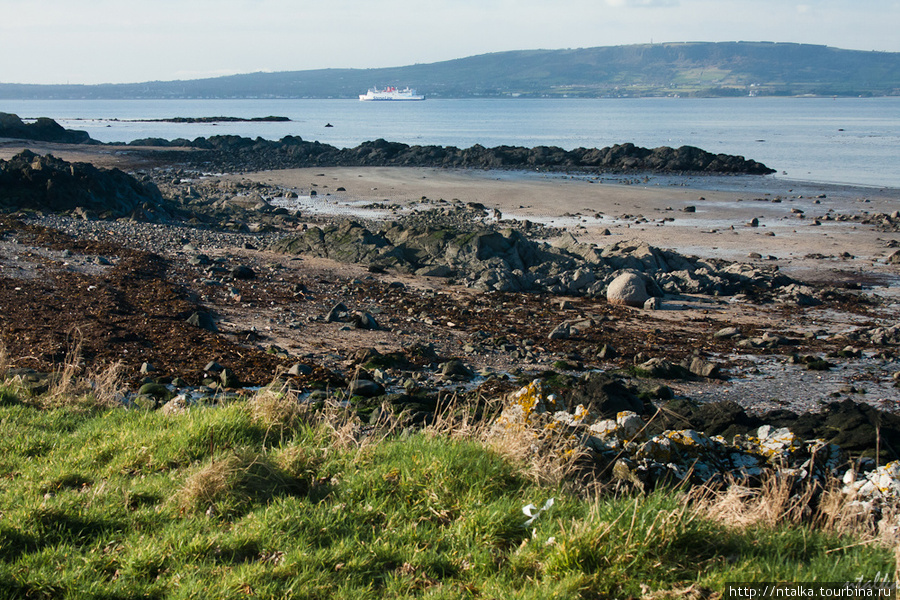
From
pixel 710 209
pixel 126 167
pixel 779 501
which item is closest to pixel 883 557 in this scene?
pixel 779 501

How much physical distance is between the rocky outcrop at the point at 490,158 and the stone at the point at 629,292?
92.7 feet

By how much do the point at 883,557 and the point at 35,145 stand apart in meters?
50.1

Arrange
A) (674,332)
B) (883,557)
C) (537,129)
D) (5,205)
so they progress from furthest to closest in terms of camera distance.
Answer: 1. (537,129)
2. (5,205)
3. (674,332)
4. (883,557)

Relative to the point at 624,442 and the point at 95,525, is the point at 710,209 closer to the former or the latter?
the point at 624,442

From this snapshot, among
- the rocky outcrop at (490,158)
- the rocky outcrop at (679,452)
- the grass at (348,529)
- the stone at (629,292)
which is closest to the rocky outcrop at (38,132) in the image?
the rocky outcrop at (490,158)

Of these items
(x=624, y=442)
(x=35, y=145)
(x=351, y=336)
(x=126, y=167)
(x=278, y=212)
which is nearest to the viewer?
(x=624, y=442)

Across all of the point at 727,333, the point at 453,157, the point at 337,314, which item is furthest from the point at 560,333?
the point at 453,157

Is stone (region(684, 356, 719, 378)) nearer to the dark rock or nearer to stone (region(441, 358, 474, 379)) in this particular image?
the dark rock

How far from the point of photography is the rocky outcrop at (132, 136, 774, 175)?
41531mm

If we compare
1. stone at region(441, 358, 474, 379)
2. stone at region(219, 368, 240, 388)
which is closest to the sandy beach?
stone at region(441, 358, 474, 379)

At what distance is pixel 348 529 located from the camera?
154 inches

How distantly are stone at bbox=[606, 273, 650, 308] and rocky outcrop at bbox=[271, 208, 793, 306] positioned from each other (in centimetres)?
12

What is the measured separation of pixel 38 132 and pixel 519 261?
4876cm

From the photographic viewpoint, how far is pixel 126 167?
124ft
